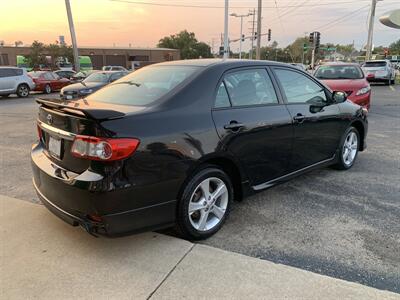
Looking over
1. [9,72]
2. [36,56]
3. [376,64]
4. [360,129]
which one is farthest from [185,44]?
[360,129]

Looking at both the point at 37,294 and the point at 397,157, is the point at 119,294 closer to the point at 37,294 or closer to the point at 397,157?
the point at 37,294

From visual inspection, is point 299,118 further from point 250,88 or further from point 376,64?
point 376,64

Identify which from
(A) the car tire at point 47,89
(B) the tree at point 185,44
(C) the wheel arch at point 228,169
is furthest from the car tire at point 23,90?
(B) the tree at point 185,44

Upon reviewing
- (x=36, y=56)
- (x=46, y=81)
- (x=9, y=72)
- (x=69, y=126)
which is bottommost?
(x=46, y=81)

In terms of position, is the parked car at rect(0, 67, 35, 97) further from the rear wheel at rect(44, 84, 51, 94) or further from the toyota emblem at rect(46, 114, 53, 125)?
the toyota emblem at rect(46, 114, 53, 125)

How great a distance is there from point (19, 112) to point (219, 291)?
1243 centimetres

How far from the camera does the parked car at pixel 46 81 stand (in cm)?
2125

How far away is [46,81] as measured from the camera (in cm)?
2159

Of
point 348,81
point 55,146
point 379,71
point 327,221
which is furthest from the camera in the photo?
point 379,71

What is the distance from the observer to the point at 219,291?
2658 millimetres

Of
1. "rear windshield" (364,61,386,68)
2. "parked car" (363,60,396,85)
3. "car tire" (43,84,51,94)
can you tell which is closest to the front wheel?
"car tire" (43,84,51,94)

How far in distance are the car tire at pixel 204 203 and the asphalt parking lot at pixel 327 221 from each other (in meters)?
0.15

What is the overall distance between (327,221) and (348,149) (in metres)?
2.07

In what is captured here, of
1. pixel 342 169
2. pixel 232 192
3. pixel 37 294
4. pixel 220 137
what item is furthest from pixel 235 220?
pixel 342 169
